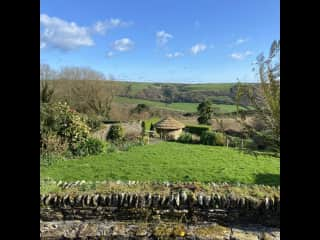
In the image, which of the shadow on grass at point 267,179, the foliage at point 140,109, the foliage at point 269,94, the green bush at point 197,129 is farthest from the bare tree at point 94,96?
the foliage at point 269,94

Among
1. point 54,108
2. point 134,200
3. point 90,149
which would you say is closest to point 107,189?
point 134,200

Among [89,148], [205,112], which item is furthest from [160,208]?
[205,112]

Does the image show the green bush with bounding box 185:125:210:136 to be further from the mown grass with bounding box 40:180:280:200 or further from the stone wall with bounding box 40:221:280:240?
the stone wall with bounding box 40:221:280:240

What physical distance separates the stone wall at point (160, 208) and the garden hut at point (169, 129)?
12.7 metres

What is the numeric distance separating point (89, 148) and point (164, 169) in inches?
160

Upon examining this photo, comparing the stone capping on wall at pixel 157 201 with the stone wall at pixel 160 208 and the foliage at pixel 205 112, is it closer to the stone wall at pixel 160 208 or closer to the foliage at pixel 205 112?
the stone wall at pixel 160 208

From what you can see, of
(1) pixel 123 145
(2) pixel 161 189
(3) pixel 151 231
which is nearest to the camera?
(3) pixel 151 231

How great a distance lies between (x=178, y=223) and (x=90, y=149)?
23.2 feet

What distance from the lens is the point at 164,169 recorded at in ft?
26.9

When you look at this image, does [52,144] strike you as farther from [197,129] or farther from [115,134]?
[197,129]

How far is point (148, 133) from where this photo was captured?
17.7 m

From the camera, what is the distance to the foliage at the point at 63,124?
10.8 m
